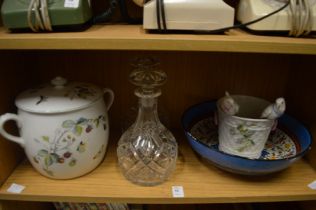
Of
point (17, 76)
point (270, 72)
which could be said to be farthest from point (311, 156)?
point (17, 76)

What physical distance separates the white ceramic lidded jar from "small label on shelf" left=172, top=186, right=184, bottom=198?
0.67 ft

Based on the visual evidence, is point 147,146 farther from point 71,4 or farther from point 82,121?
point 71,4

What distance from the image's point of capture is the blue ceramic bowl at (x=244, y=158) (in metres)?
A: 0.55

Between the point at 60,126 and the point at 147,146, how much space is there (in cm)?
23

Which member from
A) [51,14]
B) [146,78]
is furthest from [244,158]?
[51,14]

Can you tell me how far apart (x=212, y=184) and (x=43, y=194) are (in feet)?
1.29

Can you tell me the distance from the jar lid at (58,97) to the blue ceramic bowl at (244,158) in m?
0.26

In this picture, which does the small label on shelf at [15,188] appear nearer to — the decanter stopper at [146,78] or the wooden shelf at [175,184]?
the wooden shelf at [175,184]

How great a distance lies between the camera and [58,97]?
1.77 feet

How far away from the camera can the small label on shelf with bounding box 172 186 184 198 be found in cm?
56

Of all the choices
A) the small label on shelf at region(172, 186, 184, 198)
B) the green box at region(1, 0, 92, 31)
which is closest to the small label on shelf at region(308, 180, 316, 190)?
the small label on shelf at region(172, 186, 184, 198)

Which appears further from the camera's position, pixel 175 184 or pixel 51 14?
pixel 175 184

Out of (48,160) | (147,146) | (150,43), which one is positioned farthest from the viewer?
(147,146)

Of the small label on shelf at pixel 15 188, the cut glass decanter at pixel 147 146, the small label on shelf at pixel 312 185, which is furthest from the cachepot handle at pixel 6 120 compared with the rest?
the small label on shelf at pixel 312 185
